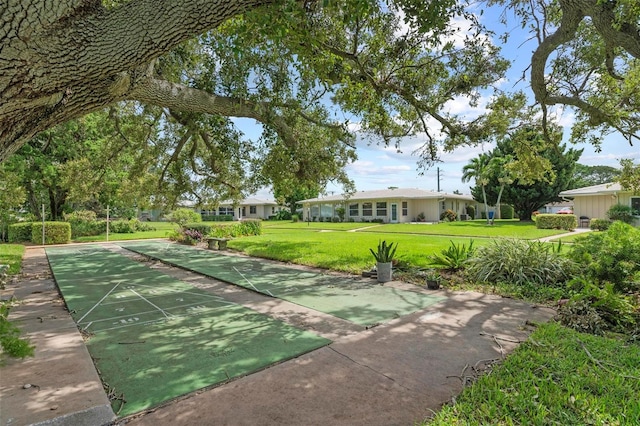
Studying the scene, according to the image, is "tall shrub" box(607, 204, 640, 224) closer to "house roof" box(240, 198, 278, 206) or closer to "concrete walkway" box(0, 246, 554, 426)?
"concrete walkway" box(0, 246, 554, 426)

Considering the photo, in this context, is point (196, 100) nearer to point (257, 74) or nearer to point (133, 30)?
point (257, 74)

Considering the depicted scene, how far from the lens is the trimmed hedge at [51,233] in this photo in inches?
729

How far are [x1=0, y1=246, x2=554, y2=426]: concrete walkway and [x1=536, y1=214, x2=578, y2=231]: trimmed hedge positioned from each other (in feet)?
62.3

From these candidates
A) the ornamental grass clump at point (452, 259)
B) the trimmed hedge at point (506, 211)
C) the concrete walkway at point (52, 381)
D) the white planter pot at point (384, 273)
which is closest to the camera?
the concrete walkway at point (52, 381)

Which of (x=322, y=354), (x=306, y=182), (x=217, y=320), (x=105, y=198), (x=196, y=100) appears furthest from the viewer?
(x=105, y=198)

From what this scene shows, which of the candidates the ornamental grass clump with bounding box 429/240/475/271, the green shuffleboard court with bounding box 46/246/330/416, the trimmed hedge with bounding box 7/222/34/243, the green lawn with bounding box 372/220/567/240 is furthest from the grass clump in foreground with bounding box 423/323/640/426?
the trimmed hedge with bounding box 7/222/34/243

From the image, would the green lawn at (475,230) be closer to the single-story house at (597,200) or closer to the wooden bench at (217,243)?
the single-story house at (597,200)

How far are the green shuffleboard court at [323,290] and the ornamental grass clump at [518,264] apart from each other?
6.32 ft

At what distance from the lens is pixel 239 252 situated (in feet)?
46.6

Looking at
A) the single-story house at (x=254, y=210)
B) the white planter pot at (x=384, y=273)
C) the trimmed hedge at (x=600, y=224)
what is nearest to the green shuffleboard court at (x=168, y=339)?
the white planter pot at (x=384, y=273)

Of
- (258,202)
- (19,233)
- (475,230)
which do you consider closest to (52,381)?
(19,233)

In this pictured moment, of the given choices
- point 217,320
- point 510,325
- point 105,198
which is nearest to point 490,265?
point 510,325

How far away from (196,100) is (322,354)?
4.74 m

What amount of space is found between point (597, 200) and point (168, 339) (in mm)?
30143
